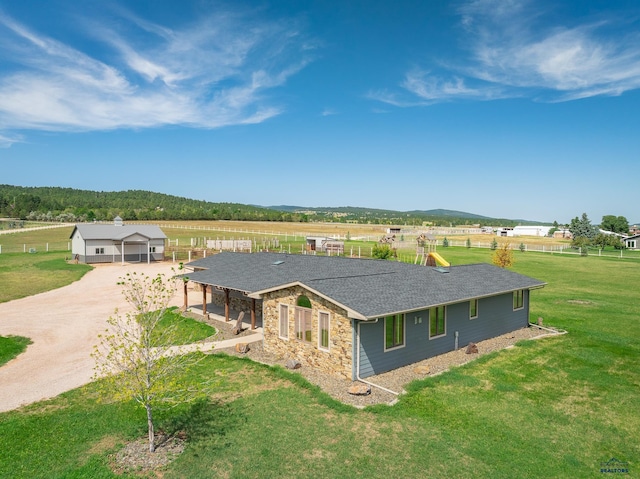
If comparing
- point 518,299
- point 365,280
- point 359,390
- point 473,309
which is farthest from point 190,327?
point 518,299

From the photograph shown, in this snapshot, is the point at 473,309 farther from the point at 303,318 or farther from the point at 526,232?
the point at 526,232

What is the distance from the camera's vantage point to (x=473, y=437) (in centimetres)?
1070

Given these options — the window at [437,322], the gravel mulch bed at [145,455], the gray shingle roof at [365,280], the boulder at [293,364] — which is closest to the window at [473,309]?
the gray shingle roof at [365,280]

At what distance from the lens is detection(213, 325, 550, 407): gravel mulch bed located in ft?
43.1

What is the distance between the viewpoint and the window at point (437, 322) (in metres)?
17.5

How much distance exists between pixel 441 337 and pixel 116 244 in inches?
1785

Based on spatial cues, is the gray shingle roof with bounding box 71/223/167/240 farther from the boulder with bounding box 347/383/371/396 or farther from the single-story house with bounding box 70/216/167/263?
the boulder with bounding box 347/383/371/396

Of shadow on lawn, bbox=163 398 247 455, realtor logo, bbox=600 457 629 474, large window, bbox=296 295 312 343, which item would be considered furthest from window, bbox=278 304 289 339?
realtor logo, bbox=600 457 629 474

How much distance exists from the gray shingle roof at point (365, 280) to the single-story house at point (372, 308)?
0.05m

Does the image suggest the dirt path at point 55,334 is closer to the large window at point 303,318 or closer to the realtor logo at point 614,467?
the large window at point 303,318

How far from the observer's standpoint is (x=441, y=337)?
58.6 feet

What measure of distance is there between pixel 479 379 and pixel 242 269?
1430 cm

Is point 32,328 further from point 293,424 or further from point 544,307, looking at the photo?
point 544,307

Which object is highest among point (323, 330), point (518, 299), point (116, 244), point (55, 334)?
point (116, 244)
